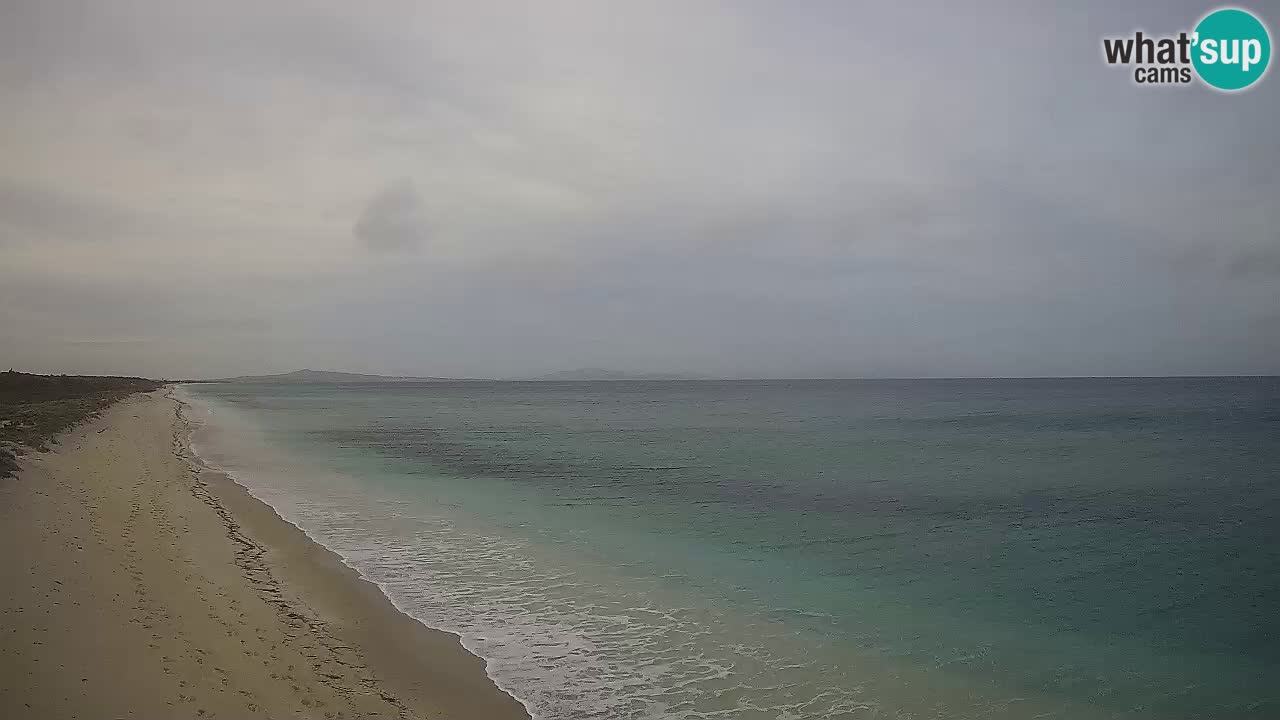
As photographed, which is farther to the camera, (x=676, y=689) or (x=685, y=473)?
(x=685, y=473)

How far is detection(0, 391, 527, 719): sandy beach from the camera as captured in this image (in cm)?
709

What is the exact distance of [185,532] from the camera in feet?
48.6

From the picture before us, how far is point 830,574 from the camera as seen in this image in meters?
14.1

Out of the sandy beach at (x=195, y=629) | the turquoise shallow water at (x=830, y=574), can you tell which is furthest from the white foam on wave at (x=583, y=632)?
the sandy beach at (x=195, y=629)

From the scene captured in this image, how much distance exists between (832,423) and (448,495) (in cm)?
4312

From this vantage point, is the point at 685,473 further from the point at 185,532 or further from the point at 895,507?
the point at 185,532

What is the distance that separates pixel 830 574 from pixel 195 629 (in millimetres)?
10828

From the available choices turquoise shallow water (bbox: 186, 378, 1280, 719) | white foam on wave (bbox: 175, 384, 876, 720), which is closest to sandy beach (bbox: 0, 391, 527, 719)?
white foam on wave (bbox: 175, 384, 876, 720)

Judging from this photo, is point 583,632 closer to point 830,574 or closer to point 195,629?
point 195,629

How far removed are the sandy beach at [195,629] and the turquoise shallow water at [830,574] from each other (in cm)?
91

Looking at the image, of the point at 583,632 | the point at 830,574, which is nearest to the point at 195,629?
the point at 583,632

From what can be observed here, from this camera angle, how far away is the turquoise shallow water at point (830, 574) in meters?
8.91

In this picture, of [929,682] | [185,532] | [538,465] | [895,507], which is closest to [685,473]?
[538,465]

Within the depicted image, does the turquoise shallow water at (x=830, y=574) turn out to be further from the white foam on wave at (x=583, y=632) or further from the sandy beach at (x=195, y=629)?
the sandy beach at (x=195, y=629)
